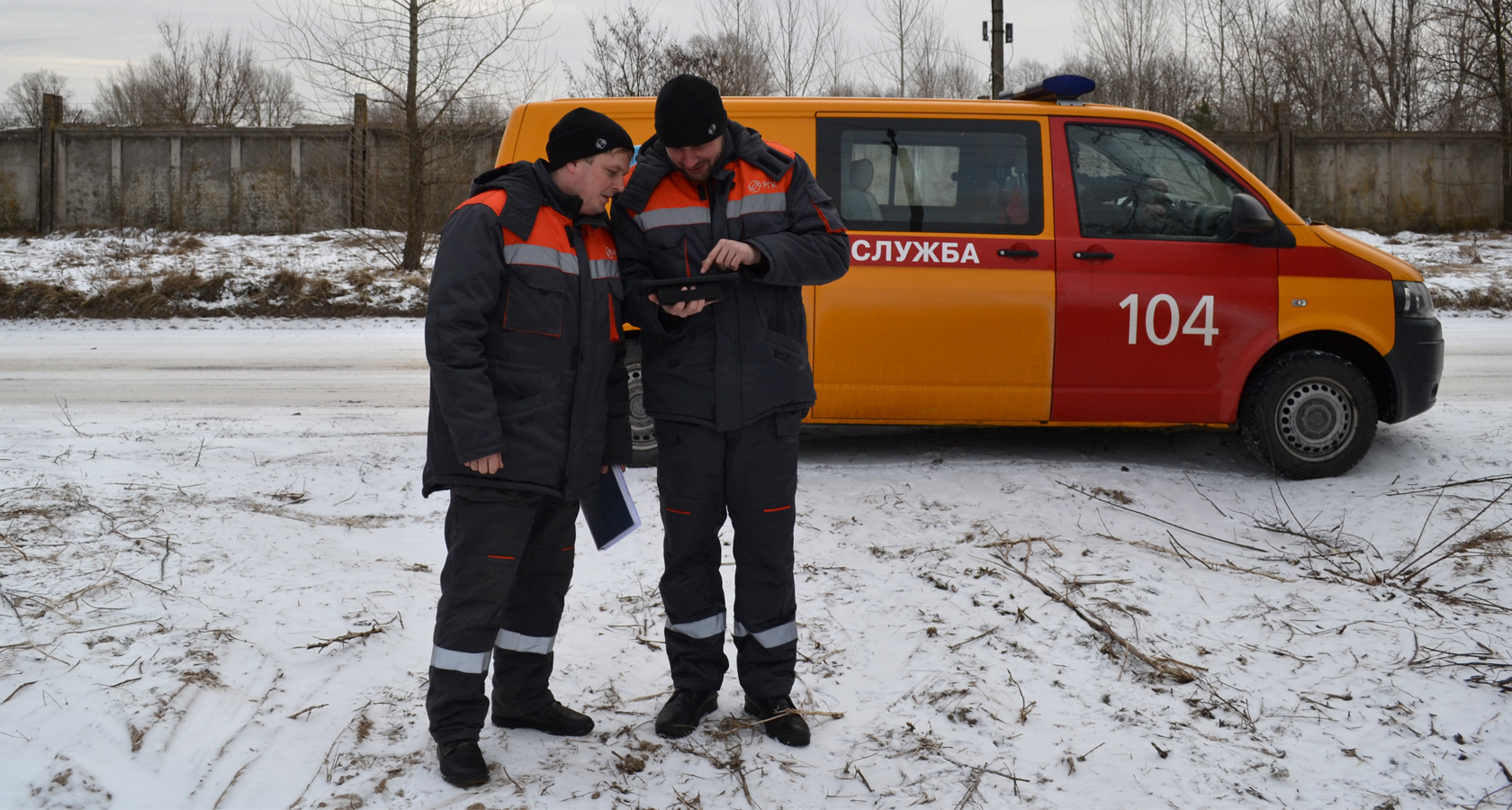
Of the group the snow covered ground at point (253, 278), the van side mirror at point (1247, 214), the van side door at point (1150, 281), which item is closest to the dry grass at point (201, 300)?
the snow covered ground at point (253, 278)

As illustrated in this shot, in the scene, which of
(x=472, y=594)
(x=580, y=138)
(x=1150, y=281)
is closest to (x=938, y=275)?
(x=1150, y=281)

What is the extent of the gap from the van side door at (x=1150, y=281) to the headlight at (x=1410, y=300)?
2.18 feet

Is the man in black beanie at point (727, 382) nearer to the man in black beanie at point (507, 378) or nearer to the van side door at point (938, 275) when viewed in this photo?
the man in black beanie at point (507, 378)

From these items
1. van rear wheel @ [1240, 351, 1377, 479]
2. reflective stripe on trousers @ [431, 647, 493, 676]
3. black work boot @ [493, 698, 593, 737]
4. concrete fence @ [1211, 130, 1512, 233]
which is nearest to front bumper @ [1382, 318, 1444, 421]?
van rear wheel @ [1240, 351, 1377, 479]

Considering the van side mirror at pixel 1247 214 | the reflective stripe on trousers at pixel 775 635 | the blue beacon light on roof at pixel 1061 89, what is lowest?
the reflective stripe on trousers at pixel 775 635

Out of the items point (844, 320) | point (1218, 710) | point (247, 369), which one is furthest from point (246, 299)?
point (1218, 710)

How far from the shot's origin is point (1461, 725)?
313 centimetres

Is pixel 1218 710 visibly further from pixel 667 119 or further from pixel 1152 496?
pixel 667 119

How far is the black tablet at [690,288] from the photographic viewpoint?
3014 mm

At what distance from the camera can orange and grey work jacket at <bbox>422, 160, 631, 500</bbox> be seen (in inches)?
110

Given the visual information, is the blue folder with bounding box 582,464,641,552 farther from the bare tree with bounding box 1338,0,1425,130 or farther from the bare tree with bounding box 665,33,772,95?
the bare tree with bounding box 1338,0,1425,130

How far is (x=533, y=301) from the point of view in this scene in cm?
292

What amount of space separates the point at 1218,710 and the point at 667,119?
2479mm

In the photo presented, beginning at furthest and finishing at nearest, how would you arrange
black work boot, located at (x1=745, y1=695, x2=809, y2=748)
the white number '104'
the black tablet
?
the white number '104' < black work boot, located at (x1=745, y1=695, x2=809, y2=748) < the black tablet
